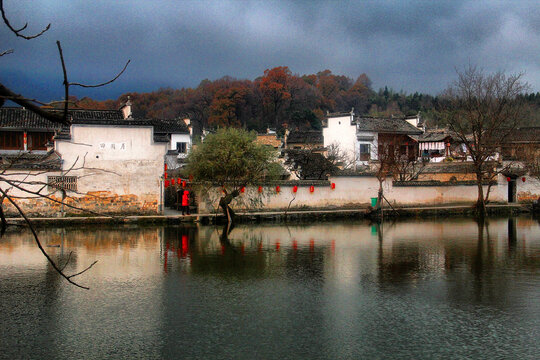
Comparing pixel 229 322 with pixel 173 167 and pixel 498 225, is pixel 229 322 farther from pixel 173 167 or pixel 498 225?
pixel 173 167

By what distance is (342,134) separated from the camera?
4381 cm

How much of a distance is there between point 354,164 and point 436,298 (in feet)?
105

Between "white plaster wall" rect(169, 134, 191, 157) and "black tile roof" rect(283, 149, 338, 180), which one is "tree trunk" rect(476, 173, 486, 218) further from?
"white plaster wall" rect(169, 134, 191, 157)

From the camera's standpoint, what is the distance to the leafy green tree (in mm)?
25203

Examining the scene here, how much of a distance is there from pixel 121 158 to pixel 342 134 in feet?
74.9

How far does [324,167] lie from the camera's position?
34.3m

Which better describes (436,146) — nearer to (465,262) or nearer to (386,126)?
(386,126)

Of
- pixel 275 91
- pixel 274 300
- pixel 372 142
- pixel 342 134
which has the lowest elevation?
pixel 274 300

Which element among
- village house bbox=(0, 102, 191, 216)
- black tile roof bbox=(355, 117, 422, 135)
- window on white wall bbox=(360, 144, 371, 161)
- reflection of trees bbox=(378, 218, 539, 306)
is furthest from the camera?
black tile roof bbox=(355, 117, 422, 135)

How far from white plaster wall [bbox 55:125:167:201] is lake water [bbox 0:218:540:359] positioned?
630cm

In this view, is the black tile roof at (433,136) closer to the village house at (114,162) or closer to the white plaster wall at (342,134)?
the white plaster wall at (342,134)

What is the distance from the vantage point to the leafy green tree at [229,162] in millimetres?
25203

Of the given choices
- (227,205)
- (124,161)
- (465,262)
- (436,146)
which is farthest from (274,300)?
(436,146)

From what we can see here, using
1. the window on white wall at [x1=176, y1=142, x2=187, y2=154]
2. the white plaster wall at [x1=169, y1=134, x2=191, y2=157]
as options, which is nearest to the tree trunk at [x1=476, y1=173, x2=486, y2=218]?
the white plaster wall at [x1=169, y1=134, x2=191, y2=157]
